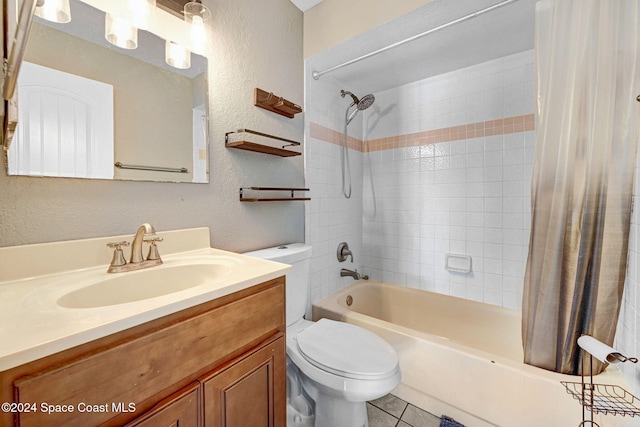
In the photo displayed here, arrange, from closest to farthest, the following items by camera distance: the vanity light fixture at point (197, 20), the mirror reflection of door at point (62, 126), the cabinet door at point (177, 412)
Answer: the cabinet door at point (177, 412) → the mirror reflection of door at point (62, 126) → the vanity light fixture at point (197, 20)

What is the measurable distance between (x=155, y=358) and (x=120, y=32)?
113 centimetres

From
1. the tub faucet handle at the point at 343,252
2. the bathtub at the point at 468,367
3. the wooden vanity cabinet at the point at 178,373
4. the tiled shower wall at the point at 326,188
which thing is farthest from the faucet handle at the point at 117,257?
the tub faucet handle at the point at 343,252

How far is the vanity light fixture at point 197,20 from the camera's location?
1.10 metres

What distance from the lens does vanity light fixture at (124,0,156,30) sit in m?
0.97

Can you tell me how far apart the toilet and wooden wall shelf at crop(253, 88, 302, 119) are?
0.83 m

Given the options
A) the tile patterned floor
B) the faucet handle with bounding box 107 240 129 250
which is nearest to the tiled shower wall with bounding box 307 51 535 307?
the tile patterned floor

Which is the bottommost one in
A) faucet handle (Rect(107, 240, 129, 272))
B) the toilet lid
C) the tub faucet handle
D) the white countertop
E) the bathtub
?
the bathtub

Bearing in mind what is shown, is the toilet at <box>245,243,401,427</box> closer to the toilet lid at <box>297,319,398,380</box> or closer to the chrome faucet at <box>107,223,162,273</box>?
the toilet lid at <box>297,319,398,380</box>

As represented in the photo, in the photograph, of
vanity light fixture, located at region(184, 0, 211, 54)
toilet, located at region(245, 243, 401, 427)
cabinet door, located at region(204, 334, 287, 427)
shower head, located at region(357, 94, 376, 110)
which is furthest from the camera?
shower head, located at region(357, 94, 376, 110)

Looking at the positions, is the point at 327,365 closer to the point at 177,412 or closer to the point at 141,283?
the point at 177,412

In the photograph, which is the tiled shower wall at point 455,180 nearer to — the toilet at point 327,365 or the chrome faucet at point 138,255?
the toilet at point 327,365

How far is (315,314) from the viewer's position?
176 centimetres

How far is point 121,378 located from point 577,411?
1.55 metres

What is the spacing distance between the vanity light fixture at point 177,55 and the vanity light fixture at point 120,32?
12cm
